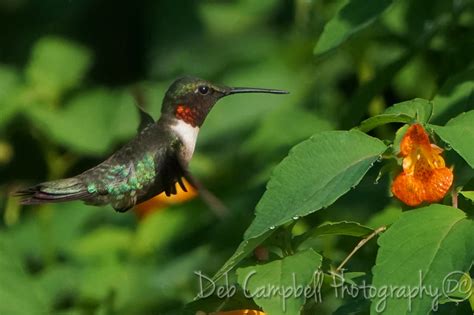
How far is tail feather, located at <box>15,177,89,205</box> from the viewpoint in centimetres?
242

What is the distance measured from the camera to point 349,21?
8.81ft

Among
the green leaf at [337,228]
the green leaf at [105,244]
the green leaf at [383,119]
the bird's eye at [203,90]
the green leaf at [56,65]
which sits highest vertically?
the green leaf at [56,65]

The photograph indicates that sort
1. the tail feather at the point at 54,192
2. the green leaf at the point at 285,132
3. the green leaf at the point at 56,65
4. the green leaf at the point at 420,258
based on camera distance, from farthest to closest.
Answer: the green leaf at the point at 56,65 → the green leaf at the point at 285,132 → the tail feather at the point at 54,192 → the green leaf at the point at 420,258

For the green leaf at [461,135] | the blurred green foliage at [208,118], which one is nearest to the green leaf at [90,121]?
the blurred green foliage at [208,118]

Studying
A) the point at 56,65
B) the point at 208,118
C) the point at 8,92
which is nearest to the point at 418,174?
the point at 208,118

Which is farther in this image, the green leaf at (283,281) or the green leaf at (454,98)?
the green leaf at (454,98)

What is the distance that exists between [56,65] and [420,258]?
307 centimetres

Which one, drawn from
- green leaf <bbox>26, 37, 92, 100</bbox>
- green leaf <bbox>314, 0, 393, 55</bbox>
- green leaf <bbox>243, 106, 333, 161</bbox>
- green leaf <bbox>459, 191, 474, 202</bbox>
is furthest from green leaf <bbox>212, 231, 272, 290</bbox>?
green leaf <bbox>26, 37, 92, 100</bbox>

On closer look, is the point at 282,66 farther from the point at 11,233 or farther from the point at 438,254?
the point at 438,254

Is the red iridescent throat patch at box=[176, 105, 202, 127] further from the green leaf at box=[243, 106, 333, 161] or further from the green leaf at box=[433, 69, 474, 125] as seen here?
the green leaf at box=[243, 106, 333, 161]

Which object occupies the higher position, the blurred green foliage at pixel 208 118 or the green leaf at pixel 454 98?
the blurred green foliage at pixel 208 118

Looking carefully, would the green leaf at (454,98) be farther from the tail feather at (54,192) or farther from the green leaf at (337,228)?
the tail feather at (54,192)

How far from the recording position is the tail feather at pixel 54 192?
2.42 metres

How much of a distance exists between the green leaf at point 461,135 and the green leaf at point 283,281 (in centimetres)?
27
